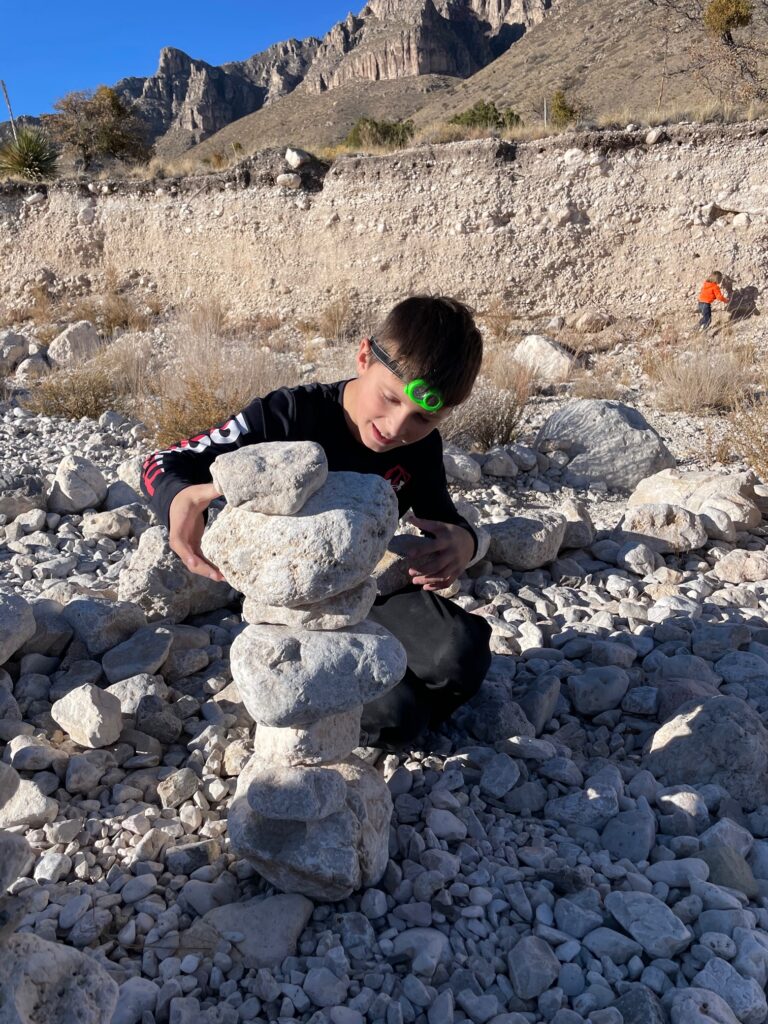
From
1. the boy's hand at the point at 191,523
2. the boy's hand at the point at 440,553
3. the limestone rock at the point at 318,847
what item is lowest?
the limestone rock at the point at 318,847

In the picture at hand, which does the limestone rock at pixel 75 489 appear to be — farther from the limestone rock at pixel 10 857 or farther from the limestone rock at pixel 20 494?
the limestone rock at pixel 10 857

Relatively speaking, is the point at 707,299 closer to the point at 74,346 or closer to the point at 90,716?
the point at 74,346

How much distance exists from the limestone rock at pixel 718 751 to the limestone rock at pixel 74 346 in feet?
25.3

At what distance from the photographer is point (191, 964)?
1.32 meters

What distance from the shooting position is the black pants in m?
1.96

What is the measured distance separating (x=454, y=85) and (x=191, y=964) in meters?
41.2

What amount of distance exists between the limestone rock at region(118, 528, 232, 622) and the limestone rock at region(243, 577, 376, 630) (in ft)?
3.83

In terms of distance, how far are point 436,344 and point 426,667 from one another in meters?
0.92

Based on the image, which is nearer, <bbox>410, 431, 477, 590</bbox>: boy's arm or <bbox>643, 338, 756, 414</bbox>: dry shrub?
<bbox>410, 431, 477, 590</bbox>: boy's arm

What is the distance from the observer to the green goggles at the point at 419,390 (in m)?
1.71

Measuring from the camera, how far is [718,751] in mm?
1952

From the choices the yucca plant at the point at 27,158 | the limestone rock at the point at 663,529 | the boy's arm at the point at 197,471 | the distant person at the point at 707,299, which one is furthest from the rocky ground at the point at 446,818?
the yucca plant at the point at 27,158

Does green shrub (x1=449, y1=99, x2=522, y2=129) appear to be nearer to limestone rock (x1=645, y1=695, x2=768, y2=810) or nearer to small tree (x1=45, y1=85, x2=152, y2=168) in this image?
small tree (x1=45, y1=85, x2=152, y2=168)

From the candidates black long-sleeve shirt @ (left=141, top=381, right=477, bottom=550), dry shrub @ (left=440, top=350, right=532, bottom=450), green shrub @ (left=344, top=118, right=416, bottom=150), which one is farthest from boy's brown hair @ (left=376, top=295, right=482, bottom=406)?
green shrub @ (left=344, top=118, right=416, bottom=150)
